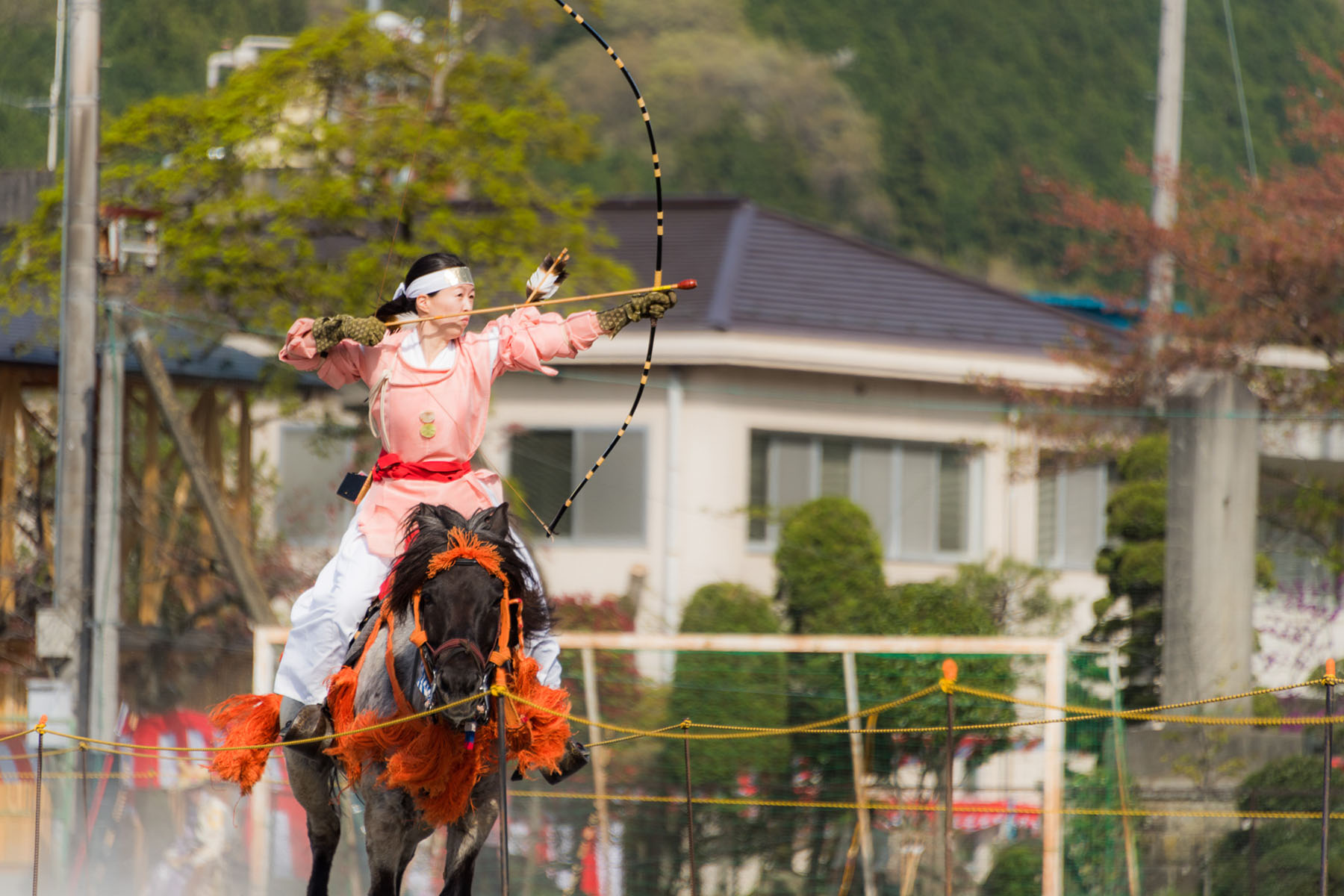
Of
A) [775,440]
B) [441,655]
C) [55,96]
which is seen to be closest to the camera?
[441,655]

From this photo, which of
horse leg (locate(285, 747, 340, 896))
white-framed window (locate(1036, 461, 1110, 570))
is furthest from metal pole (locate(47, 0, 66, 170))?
white-framed window (locate(1036, 461, 1110, 570))

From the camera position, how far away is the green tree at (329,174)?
11188 mm

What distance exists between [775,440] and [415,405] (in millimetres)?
9874

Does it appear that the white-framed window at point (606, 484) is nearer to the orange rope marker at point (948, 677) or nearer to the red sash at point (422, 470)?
the orange rope marker at point (948, 677)

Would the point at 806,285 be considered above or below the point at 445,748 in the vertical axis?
above

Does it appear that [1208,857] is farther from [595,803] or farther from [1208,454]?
[595,803]

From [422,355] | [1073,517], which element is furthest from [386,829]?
[1073,517]

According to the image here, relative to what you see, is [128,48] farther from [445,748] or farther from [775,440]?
[445,748]

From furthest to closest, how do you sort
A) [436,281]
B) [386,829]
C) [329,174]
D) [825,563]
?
1. [825,563]
2. [329,174]
3. [436,281]
4. [386,829]

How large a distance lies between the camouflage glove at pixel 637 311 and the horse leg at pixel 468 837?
1.27 m

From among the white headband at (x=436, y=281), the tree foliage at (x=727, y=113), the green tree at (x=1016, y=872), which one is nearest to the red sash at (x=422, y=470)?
the white headband at (x=436, y=281)

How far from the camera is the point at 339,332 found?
4551mm

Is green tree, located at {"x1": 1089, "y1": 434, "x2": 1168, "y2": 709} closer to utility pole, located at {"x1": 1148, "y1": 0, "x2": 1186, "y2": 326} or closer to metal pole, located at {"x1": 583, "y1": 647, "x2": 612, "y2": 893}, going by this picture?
utility pole, located at {"x1": 1148, "y1": 0, "x2": 1186, "y2": 326}

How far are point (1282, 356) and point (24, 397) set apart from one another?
29.5 ft
